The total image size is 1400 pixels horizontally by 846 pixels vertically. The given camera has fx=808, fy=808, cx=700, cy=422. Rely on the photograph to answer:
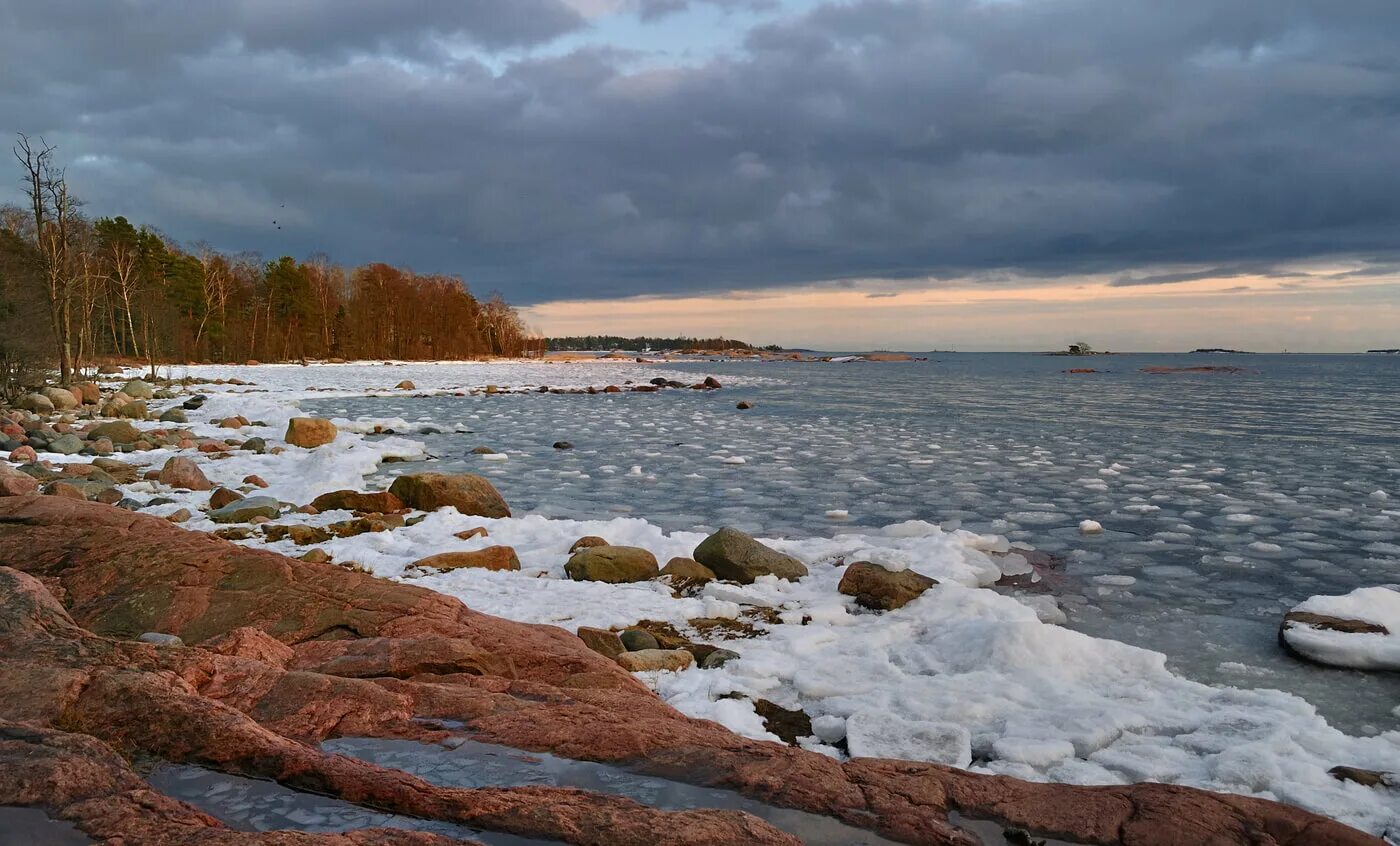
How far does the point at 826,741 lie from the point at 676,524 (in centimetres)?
668

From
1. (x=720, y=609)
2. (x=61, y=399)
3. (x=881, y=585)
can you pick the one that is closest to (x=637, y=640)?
(x=720, y=609)

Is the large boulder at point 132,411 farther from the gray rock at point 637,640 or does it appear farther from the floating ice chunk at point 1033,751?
the floating ice chunk at point 1033,751

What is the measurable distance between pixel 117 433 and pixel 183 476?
6.99 m

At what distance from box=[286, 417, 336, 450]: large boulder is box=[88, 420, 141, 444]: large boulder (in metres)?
3.06

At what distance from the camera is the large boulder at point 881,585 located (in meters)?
7.40

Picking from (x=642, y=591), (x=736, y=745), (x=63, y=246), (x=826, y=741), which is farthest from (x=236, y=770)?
(x=63, y=246)

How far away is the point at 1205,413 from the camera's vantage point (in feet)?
107

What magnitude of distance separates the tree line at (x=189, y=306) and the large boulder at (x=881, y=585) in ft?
83.0

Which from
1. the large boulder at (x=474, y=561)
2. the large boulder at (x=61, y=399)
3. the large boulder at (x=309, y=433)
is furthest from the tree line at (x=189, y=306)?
the large boulder at (x=474, y=561)

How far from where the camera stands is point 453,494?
1136 cm

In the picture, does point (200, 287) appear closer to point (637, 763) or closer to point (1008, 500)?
point (1008, 500)

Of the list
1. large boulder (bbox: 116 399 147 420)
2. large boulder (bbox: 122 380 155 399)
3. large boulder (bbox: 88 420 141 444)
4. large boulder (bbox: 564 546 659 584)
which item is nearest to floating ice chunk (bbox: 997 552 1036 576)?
large boulder (bbox: 564 546 659 584)

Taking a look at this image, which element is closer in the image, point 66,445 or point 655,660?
point 655,660

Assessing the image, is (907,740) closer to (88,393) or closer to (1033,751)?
(1033,751)
